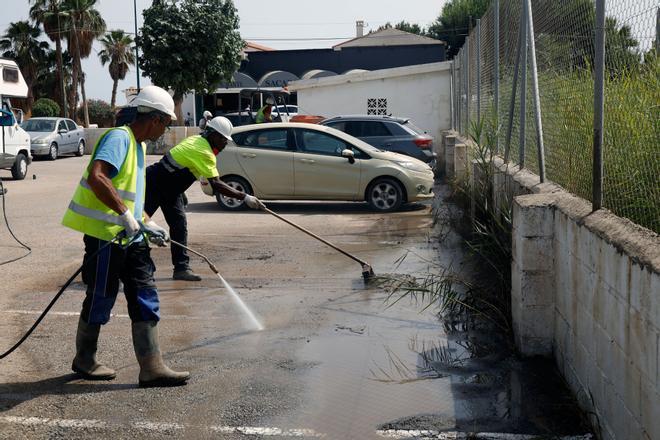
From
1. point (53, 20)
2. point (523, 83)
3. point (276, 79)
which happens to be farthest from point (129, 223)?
point (53, 20)

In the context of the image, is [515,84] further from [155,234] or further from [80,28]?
[80,28]

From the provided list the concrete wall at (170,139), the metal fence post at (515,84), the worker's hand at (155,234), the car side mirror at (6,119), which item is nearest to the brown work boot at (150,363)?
the worker's hand at (155,234)

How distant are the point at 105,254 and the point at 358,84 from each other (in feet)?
74.9

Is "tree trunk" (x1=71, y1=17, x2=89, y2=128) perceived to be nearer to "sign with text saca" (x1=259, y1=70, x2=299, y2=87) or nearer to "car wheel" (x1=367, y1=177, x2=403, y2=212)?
"sign with text saca" (x1=259, y1=70, x2=299, y2=87)

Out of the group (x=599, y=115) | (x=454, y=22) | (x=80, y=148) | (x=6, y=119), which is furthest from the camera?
(x=454, y=22)

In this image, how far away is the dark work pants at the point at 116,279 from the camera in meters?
5.50

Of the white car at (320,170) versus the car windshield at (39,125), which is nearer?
the white car at (320,170)

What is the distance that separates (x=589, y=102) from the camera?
5.86 metres

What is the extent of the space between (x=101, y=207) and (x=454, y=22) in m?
63.6

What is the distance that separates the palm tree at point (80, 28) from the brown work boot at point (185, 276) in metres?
44.4

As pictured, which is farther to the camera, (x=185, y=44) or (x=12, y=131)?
(x=185, y=44)

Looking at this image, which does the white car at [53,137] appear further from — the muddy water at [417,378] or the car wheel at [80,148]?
the muddy water at [417,378]

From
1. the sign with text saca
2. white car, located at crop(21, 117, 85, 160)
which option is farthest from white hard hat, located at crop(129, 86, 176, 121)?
the sign with text saca

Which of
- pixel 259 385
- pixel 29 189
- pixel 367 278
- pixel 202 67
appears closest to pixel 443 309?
pixel 367 278
